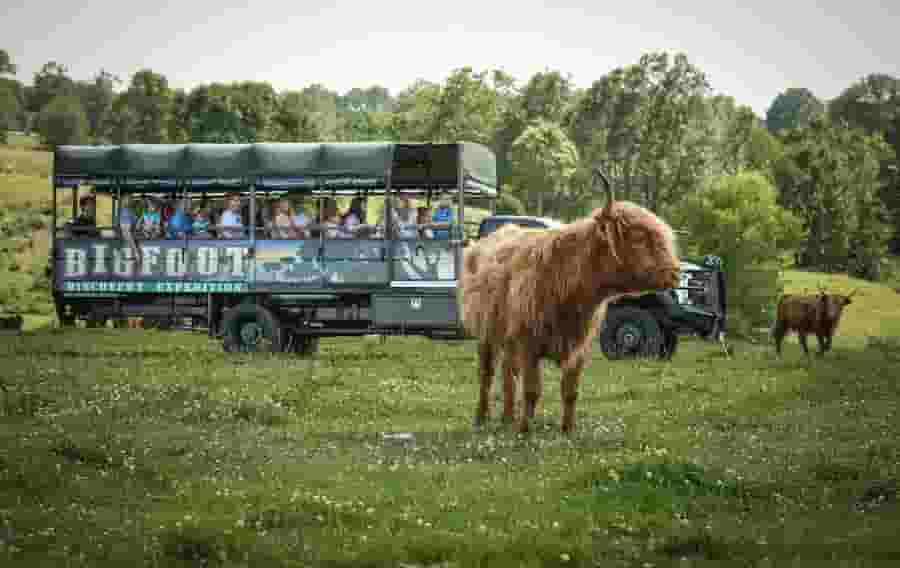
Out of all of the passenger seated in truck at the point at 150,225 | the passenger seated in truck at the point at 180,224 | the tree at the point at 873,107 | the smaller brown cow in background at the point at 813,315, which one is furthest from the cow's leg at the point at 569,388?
the tree at the point at 873,107

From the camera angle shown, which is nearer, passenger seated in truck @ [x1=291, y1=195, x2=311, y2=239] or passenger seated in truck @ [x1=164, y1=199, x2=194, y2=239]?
passenger seated in truck @ [x1=291, y1=195, x2=311, y2=239]

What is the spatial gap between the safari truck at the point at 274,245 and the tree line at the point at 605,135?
53726 millimetres

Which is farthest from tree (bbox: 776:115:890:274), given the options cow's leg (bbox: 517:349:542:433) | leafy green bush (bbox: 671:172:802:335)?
cow's leg (bbox: 517:349:542:433)

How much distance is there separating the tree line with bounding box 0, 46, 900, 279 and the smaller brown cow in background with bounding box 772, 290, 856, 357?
1937 inches

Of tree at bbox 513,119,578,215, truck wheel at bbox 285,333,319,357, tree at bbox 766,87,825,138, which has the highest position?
tree at bbox 766,87,825,138

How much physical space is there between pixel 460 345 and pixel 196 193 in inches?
297

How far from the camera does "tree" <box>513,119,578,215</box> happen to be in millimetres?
87750

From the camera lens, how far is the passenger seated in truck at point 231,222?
2706cm

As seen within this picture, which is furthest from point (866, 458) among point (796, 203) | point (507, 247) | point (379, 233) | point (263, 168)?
point (796, 203)

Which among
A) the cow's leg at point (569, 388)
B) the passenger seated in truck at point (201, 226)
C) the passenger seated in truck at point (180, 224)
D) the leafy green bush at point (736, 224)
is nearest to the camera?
the cow's leg at point (569, 388)

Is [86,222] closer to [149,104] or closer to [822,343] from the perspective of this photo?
[822,343]

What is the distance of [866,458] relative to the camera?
41.4ft

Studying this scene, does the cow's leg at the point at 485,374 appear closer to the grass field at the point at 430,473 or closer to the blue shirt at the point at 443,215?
the grass field at the point at 430,473

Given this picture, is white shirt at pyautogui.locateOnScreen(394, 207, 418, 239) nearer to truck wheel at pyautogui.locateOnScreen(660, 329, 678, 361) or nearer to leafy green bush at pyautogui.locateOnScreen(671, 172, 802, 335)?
truck wheel at pyautogui.locateOnScreen(660, 329, 678, 361)
